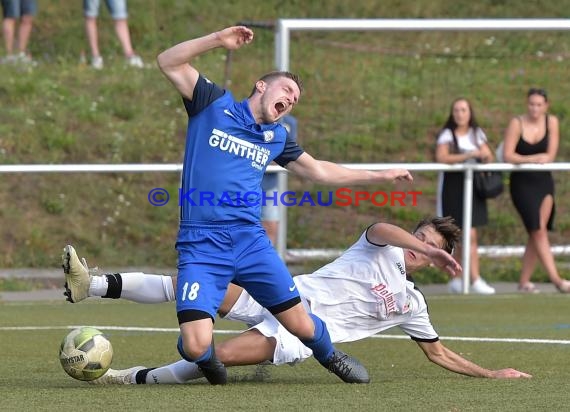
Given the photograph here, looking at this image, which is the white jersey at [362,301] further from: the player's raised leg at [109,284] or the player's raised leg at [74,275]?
the player's raised leg at [74,275]

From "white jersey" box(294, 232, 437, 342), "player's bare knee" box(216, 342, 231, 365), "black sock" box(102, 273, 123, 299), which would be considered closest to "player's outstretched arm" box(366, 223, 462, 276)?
"white jersey" box(294, 232, 437, 342)

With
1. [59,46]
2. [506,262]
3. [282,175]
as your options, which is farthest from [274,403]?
[59,46]

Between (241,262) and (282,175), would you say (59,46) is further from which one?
(241,262)

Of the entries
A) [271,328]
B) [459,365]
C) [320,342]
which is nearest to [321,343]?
[320,342]

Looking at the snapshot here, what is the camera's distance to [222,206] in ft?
22.9

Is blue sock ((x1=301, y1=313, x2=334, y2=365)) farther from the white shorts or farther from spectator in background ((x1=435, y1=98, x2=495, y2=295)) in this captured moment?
spectator in background ((x1=435, y1=98, x2=495, y2=295))

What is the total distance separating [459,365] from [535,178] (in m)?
5.77

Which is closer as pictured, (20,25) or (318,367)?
(318,367)

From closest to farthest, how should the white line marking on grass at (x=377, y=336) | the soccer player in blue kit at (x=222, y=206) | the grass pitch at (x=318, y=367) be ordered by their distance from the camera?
1. the grass pitch at (x=318, y=367)
2. the soccer player in blue kit at (x=222, y=206)
3. the white line marking on grass at (x=377, y=336)

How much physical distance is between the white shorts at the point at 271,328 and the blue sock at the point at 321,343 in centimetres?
16

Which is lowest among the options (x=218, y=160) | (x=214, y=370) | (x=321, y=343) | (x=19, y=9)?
(x=214, y=370)

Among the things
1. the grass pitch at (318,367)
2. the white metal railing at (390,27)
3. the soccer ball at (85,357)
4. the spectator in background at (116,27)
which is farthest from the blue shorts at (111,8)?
the soccer ball at (85,357)

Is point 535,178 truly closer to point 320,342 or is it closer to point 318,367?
point 318,367

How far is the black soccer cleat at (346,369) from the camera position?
7246 millimetres
